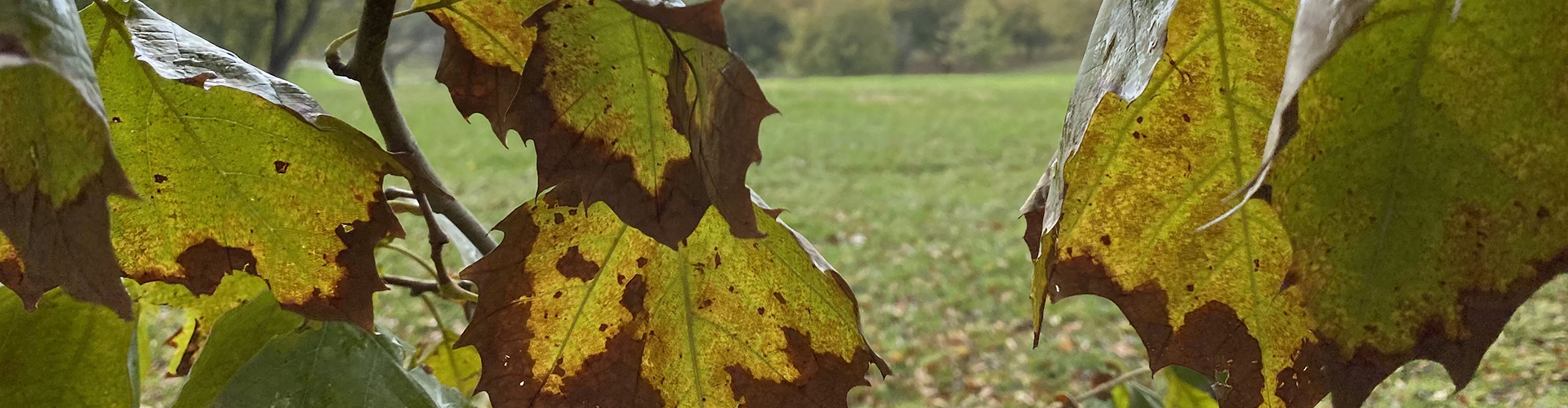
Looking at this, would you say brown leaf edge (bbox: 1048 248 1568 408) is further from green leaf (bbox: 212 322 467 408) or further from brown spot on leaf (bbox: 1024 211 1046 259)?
green leaf (bbox: 212 322 467 408)

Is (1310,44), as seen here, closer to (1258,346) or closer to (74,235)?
(1258,346)

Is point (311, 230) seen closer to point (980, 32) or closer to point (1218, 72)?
point (1218, 72)

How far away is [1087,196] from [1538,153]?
0.10 m

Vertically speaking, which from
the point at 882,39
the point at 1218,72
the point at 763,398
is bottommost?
the point at 882,39

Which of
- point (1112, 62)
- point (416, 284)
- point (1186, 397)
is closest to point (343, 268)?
point (416, 284)

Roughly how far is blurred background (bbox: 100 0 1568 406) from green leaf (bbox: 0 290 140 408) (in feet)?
0.44

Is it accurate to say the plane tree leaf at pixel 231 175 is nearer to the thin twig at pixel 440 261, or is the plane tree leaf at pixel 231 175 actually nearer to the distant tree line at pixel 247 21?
the thin twig at pixel 440 261

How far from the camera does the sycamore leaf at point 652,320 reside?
283mm

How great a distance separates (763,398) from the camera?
29 centimetres

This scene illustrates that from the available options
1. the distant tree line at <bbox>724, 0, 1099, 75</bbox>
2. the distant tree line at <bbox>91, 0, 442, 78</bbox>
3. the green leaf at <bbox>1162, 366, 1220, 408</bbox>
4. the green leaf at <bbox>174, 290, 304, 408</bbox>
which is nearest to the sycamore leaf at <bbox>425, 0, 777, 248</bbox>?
the green leaf at <bbox>174, 290, 304, 408</bbox>

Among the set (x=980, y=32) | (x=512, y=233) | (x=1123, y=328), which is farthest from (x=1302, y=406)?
(x=980, y=32)

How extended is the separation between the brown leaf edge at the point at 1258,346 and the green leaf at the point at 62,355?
0.29 metres

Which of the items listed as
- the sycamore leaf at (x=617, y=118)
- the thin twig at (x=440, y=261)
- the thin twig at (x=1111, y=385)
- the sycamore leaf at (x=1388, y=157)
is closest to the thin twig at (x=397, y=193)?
the thin twig at (x=440, y=261)

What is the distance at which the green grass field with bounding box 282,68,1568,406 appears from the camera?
1.38 m
